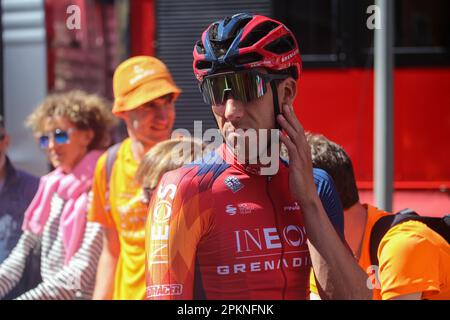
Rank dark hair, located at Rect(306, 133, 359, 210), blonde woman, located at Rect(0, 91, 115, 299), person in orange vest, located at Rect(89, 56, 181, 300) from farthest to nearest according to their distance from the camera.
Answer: blonde woman, located at Rect(0, 91, 115, 299), person in orange vest, located at Rect(89, 56, 181, 300), dark hair, located at Rect(306, 133, 359, 210)

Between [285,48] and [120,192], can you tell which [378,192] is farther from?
[285,48]

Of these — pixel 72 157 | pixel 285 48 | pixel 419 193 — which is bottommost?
pixel 419 193

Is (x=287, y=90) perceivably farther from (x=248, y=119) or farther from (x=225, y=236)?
(x=225, y=236)

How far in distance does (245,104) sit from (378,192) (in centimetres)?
135

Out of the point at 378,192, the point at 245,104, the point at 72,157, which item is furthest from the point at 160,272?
the point at 72,157

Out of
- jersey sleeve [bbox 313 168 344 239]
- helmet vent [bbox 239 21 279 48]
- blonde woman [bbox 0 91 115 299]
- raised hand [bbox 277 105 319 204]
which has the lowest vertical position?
blonde woman [bbox 0 91 115 299]

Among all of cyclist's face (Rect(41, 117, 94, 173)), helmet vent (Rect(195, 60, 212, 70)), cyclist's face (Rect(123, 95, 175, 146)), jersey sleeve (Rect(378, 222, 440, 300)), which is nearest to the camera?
helmet vent (Rect(195, 60, 212, 70))

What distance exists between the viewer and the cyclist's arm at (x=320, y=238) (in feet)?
6.57

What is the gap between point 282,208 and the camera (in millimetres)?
2111

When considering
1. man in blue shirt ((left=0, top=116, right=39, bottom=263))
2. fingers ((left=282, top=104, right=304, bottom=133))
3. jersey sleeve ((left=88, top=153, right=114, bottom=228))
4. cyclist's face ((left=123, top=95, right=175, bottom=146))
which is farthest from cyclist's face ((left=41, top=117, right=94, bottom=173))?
fingers ((left=282, top=104, right=304, bottom=133))

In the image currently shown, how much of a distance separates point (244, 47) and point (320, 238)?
0.50m

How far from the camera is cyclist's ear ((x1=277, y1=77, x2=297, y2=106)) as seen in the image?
2119 millimetres

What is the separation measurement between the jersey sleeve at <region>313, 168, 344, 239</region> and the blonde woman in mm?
1621

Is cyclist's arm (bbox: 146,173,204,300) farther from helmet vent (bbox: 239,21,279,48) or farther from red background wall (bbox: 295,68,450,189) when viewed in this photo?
red background wall (bbox: 295,68,450,189)
